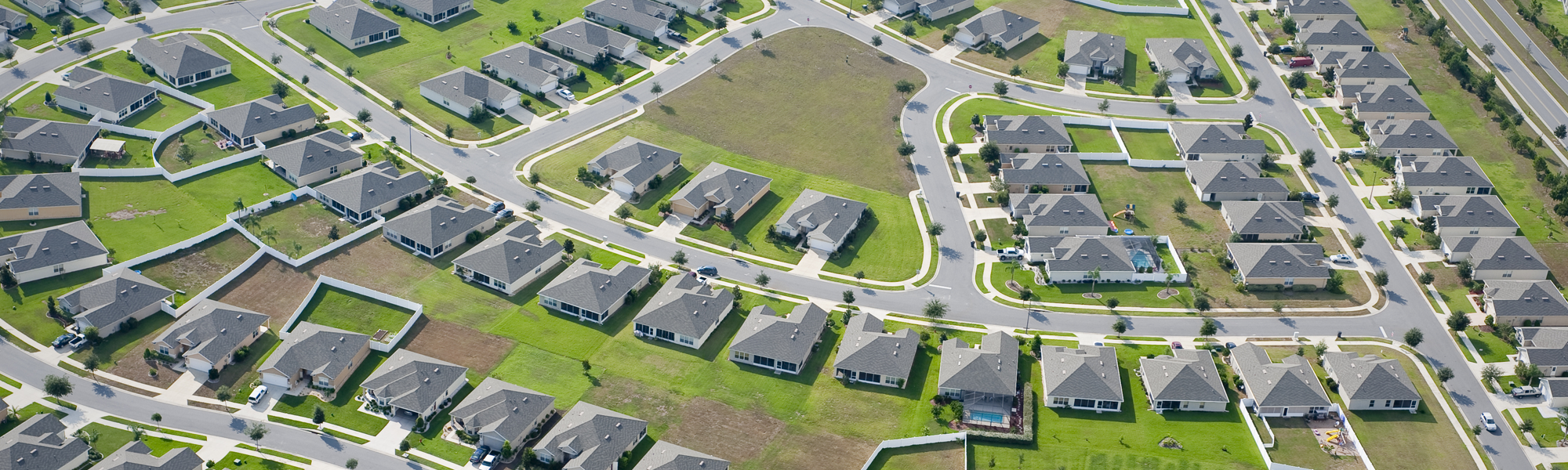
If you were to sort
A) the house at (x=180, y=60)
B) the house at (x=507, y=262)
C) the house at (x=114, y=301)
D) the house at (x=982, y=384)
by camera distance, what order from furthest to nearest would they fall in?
the house at (x=180, y=60)
the house at (x=507, y=262)
the house at (x=114, y=301)
the house at (x=982, y=384)

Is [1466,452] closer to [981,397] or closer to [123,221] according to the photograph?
[981,397]

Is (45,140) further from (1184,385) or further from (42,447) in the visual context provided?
(1184,385)

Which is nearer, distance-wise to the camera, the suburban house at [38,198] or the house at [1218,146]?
the suburban house at [38,198]

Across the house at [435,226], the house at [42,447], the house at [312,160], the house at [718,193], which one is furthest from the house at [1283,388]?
the house at [42,447]

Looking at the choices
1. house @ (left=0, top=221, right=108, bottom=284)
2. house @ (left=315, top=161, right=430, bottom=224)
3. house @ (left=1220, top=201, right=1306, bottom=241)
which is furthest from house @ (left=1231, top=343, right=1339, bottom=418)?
house @ (left=0, top=221, right=108, bottom=284)

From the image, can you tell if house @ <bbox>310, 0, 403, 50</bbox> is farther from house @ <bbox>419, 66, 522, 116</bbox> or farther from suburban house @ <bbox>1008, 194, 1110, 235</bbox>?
suburban house @ <bbox>1008, 194, 1110, 235</bbox>

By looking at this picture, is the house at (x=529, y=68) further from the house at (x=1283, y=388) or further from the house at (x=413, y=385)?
the house at (x=1283, y=388)

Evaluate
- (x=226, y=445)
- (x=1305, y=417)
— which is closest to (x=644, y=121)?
(x=226, y=445)
